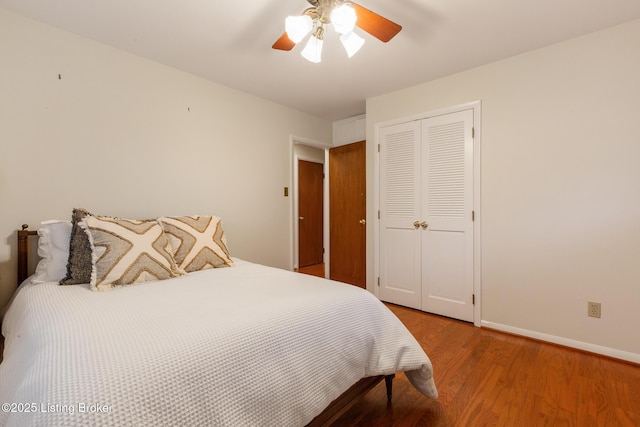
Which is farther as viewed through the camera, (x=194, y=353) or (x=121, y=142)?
(x=121, y=142)

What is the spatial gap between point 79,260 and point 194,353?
1250 mm

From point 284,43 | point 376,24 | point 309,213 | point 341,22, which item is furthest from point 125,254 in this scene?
point 309,213

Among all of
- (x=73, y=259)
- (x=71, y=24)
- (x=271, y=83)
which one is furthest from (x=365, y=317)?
(x=71, y=24)

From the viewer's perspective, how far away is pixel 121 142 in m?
2.26

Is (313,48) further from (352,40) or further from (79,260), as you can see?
(79,260)

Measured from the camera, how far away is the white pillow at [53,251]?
5.57 feet

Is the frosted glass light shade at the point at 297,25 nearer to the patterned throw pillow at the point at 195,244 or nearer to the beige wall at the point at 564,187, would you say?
the patterned throw pillow at the point at 195,244

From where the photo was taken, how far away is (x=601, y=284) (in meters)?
2.08

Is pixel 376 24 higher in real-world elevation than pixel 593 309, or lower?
higher

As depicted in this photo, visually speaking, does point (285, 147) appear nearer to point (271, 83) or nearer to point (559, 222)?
point (271, 83)

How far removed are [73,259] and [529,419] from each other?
2578 mm

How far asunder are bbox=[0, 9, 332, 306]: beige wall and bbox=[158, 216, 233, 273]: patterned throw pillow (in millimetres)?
510

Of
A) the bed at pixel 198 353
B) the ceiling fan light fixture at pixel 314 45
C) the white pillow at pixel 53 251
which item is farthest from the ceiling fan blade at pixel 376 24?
the white pillow at pixel 53 251
